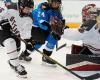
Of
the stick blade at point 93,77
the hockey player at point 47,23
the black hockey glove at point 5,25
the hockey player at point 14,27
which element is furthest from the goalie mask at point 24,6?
the stick blade at point 93,77

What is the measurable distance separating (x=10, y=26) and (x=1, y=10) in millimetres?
153

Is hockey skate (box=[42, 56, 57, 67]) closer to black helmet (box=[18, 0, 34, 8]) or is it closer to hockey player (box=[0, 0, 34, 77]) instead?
hockey player (box=[0, 0, 34, 77])

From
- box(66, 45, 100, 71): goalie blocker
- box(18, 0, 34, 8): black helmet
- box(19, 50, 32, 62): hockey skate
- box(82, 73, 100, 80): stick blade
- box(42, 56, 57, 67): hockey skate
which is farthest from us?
box(19, 50, 32, 62): hockey skate

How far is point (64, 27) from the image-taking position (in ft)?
11.0

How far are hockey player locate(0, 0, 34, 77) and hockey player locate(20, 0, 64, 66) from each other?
0.25 m

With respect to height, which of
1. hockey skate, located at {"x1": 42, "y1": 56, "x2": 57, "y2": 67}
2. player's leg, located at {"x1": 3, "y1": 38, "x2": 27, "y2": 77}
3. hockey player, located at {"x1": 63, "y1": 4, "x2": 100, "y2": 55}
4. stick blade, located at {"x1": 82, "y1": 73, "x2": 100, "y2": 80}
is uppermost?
hockey player, located at {"x1": 63, "y1": 4, "x2": 100, "y2": 55}

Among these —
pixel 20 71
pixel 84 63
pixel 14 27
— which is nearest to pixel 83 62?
pixel 84 63

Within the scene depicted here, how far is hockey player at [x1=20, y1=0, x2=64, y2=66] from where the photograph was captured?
323 cm

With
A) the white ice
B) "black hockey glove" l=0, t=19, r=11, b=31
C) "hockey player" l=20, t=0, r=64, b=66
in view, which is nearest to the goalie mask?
"black hockey glove" l=0, t=19, r=11, b=31

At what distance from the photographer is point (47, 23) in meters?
3.20

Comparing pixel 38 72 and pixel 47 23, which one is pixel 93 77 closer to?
Answer: pixel 38 72

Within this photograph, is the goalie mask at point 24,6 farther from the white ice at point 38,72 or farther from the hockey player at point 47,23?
the white ice at point 38,72

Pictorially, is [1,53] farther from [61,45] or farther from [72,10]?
[72,10]

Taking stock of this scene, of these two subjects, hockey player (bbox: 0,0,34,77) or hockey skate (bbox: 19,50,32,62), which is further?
hockey skate (bbox: 19,50,32,62)
